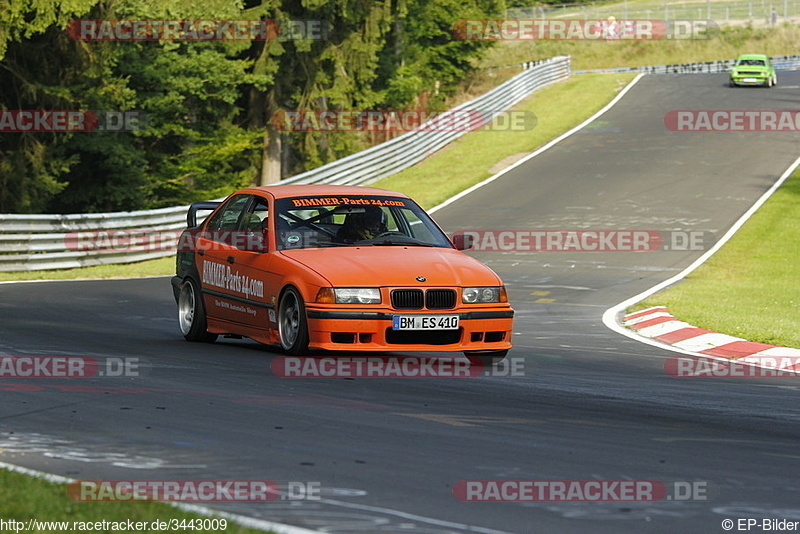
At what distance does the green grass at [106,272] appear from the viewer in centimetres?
2052

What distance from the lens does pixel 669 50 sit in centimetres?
7088

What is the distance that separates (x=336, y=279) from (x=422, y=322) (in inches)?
29.2

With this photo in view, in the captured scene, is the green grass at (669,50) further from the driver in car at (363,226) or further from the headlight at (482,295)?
the headlight at (482,295)

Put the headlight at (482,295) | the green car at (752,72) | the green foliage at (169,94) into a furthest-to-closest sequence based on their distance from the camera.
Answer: the green car at (752,72)
the green foliage at (169,94)
the headlight at (482,295)

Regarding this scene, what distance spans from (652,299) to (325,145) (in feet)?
75.9

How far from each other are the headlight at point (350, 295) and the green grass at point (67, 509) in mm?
4265

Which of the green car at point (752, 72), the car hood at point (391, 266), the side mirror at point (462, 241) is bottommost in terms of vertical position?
the car hood at point (391, 266)

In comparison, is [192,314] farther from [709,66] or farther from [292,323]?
[709,66]

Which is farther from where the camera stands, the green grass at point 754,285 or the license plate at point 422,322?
the green grass at point 754,285

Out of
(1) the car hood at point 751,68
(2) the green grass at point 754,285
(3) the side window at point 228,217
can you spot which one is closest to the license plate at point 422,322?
(3) the side window at point 228,217

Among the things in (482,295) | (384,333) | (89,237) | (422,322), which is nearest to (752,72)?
(89,237)

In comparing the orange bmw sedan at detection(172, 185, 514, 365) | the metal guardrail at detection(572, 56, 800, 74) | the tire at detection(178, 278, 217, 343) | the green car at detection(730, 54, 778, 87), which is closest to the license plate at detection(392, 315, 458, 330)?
the orange bmw sedan at detection(172, 185, 514, 365)

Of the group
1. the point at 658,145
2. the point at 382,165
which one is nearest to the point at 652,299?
the point at 382,165

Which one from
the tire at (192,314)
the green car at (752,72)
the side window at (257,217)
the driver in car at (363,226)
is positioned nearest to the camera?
the driver in car at (363,226)
